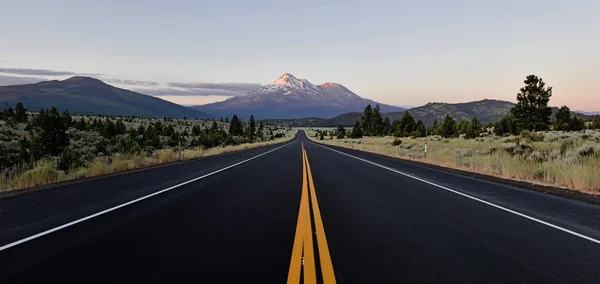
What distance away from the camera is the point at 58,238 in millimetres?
5617

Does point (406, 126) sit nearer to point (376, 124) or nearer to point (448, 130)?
point (448, 130)

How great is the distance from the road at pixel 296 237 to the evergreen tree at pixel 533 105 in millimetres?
60828

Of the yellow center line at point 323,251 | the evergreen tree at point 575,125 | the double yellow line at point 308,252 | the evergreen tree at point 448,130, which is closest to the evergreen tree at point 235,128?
the evergreen tree at point 448,130

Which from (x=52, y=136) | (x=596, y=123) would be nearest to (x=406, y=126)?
(x=596, y=123)

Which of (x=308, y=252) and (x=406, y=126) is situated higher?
(x=406, y=126)

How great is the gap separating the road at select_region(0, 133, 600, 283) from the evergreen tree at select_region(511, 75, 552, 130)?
60.8 metres

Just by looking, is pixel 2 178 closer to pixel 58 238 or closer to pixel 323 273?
pixel 58 238

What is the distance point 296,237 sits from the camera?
570cm

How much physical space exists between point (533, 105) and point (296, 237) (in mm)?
69437

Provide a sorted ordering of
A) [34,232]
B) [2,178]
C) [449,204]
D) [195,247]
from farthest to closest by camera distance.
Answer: [2,178]
[449,204]
[34,232]
[195,247]

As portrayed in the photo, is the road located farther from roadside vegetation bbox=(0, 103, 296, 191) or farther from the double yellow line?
roadside vegetation bbox=(0, 103, 296, 191)

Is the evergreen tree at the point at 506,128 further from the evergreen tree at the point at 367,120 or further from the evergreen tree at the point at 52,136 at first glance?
the evergreen tree at the point at 52,136

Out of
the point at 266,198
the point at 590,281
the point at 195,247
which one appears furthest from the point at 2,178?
the point at 590,281

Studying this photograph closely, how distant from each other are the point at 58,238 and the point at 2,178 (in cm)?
888
